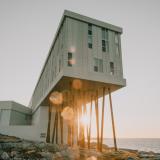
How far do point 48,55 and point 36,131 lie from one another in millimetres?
12445

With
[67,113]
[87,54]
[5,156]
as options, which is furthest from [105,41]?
[5,156]

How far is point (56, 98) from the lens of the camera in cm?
2769

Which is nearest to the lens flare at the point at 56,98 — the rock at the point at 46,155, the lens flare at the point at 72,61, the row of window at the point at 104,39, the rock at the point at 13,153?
the lens flare at the point at 72,61

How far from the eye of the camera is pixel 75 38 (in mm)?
21594

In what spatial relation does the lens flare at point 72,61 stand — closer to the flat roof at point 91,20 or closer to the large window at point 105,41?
the large window at point 105,41

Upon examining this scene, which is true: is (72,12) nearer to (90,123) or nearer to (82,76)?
(82,76)

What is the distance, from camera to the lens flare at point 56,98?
87.8 feet

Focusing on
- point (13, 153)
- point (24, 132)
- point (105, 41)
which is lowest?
point (13, 153)

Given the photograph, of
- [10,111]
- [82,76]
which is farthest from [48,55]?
[10,111]

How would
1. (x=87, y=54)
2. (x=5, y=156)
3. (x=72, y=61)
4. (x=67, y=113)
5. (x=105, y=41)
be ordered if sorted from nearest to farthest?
(x=5, y=156)
(x=72, y=61)
(x=87, y=54)
(x=105, y=41)
(x=67, y=113)

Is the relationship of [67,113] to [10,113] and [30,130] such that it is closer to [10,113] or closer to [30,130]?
[30,130]

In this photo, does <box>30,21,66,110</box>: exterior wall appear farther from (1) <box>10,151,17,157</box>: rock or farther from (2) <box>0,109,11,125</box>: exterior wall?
(2) <box>0,109,11,125</box>: exterior wall

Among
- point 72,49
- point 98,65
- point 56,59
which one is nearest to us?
point 72,49

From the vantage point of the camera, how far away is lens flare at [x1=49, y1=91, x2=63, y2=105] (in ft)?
87.8
